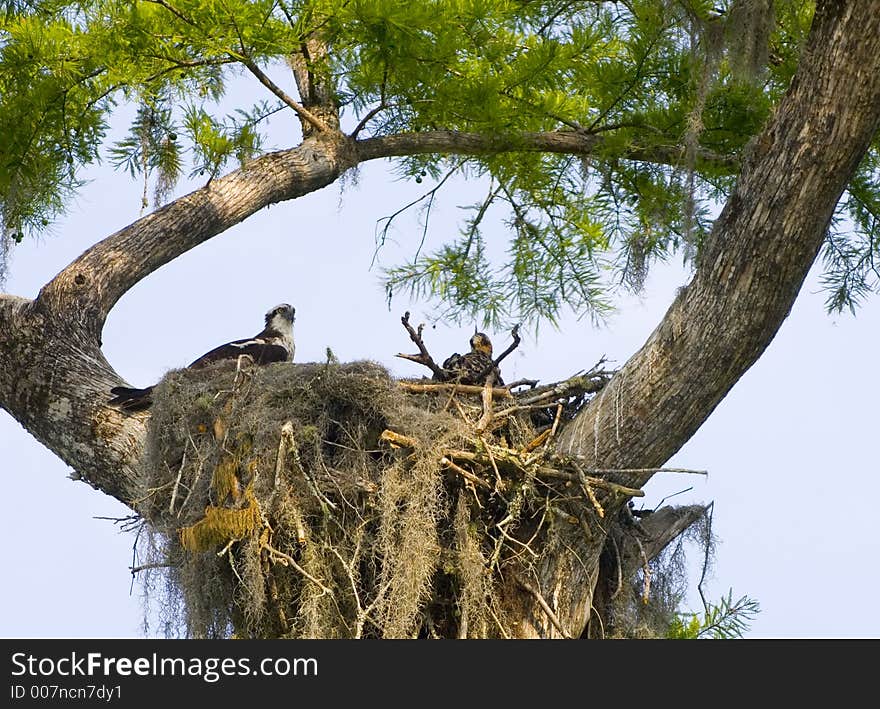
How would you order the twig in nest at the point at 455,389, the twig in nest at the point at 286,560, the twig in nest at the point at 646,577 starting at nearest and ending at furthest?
the twig in nest at the point at 286,560, the twig in nest at the point at 646,577, the twig in nest at the point at 455,389

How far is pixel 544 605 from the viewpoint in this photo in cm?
545

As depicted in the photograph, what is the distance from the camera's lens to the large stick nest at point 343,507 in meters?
5.27

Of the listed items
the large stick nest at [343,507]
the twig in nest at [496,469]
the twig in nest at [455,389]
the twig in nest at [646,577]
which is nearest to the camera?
the large stick nest at [343,507]

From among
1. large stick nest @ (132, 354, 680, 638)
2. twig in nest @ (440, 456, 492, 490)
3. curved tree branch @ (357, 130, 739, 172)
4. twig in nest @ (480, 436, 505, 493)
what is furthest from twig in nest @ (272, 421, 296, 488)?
curved tree branch @ (357, 130, 739, 172)

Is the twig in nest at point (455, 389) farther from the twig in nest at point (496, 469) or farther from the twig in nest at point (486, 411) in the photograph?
the twig in nest at point (496, 469)

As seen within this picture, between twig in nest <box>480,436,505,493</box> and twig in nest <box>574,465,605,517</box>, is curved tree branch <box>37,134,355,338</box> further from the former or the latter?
twig in nest <box>574,465,605,517</box>

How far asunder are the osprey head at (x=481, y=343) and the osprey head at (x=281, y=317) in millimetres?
2076

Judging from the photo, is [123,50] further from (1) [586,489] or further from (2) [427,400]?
(1) [586,489]

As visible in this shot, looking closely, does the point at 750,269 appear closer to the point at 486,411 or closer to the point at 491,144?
the point at 486,411

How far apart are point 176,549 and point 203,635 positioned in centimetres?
40

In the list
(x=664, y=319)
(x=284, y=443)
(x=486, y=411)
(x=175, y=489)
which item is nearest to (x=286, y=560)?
(x=284, y=443)

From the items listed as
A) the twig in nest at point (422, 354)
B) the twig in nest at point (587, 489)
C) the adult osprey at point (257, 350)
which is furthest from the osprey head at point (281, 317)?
the twig in nest at point (587, 489)

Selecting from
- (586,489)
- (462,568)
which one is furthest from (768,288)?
(462,568)
